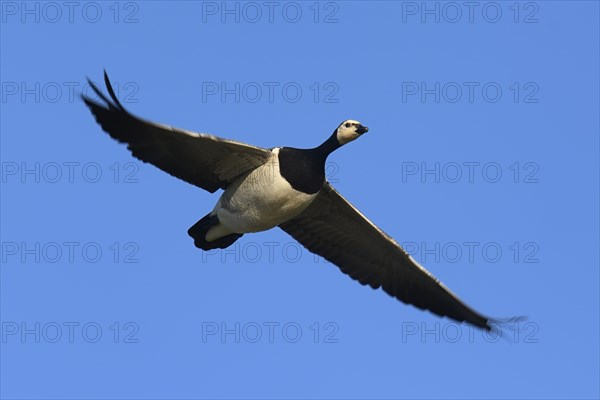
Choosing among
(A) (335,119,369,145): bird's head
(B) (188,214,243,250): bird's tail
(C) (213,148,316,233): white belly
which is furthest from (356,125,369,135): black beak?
(B) (188,214,243,250): bird's tail

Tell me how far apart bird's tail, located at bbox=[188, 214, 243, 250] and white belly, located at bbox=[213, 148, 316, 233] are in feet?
0.76

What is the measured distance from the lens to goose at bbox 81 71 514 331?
57.9ft

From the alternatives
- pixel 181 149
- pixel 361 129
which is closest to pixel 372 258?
pixel 361 129

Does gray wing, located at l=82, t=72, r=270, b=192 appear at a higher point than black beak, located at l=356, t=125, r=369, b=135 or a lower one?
lower

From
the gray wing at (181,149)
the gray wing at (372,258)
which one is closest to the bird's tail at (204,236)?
the gray wing at (181,149)

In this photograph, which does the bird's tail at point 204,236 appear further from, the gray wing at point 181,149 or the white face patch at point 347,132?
the white face patch at point 347,132

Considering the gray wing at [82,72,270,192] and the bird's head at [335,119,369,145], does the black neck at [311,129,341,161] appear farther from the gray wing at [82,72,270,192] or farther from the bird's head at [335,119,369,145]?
the gray wing at [82,72,270,192]

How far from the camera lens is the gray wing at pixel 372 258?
64.8 ft

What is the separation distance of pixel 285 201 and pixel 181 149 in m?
1.85

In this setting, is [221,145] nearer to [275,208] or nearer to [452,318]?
[275,208]

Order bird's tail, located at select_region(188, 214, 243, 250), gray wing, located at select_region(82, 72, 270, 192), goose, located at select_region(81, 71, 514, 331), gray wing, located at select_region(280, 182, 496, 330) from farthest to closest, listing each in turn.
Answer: gray wing, located at select_region(280, 182, 496, 330)
bird's tail, located at select_region(188, 214, 243, 250)
goose, located at select_region(81, 71, 514, 331)
gray wing, located at select_region(82, 72, 270, 192)

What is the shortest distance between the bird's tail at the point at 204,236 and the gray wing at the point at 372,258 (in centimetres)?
135

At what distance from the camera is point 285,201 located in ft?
58.6

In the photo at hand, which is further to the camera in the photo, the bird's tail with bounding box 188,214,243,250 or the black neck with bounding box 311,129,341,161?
the bird's tail with bounding box 188,214,243,250
